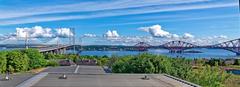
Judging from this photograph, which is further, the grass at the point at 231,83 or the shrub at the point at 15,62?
the shrub at the point at 15,62

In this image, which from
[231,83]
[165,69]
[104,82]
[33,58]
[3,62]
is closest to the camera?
[104,82]

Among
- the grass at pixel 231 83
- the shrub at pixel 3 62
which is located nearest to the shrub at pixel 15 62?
the shrub at pixel 3 62

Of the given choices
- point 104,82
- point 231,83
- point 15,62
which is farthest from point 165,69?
point 15,62

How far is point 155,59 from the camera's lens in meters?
21.2

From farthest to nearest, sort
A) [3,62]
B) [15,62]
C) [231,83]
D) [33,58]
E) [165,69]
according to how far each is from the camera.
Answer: [33,58] < [15,62] < [3,62] < [231,83] < [165,69]

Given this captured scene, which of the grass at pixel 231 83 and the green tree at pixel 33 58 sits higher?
the green tree at pixel 33 58

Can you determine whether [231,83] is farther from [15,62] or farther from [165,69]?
[15,62]

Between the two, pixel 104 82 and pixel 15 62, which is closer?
pixel 104 82

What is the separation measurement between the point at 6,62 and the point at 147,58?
19037 mm

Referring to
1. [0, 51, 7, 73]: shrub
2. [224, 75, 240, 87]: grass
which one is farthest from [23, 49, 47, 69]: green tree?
[224, 75, 240, 87]: grass

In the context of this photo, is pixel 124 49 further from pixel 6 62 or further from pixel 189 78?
pixel 189 78

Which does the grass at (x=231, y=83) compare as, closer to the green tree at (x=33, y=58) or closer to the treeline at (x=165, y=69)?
the treeline at (x=165, y=69)

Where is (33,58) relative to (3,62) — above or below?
above

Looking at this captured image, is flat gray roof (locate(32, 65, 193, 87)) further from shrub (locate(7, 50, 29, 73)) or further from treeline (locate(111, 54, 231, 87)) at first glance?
shrub (locate(7, 50, 29, 73))
